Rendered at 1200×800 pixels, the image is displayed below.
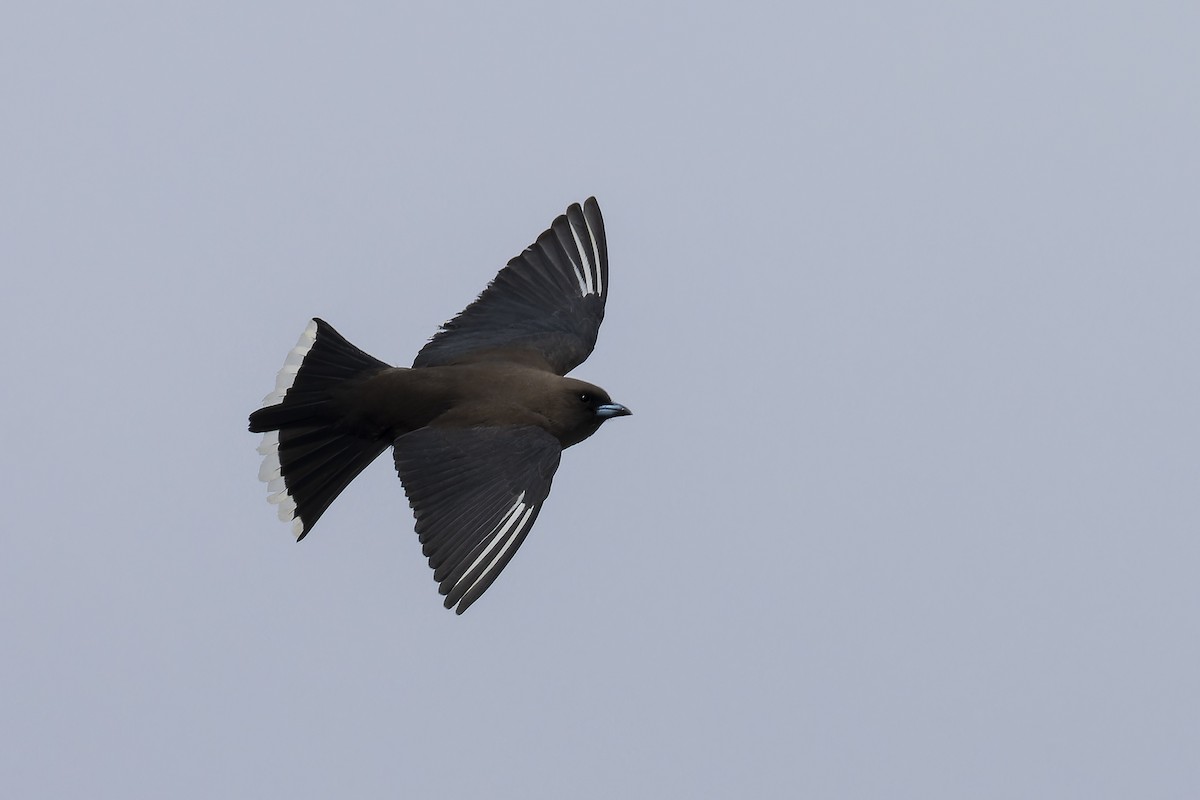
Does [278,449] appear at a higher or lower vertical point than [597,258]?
lower

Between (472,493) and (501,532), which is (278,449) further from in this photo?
(501,532)

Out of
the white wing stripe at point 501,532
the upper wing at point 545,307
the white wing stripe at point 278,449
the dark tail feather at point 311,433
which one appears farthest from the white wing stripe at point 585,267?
the white wing stripe at point 501,532

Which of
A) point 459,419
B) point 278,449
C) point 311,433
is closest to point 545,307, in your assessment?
point 459,419

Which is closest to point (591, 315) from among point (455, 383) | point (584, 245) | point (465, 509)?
point (584, 245)

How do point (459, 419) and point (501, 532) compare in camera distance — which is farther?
point (459, 419)

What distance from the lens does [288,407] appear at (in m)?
11.1

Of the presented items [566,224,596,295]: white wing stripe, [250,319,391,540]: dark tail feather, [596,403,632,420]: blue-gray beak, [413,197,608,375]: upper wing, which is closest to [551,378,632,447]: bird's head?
[596,403,632,420]: blue-gray beak

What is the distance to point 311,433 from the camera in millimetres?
11234

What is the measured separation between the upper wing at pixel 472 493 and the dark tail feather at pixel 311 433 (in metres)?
0.62

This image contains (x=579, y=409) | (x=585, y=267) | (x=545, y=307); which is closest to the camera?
(x=579, y=409)

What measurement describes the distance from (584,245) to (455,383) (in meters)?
2.01

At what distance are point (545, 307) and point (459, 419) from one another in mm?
1697

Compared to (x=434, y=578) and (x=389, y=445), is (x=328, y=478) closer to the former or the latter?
(x=389, y=445)

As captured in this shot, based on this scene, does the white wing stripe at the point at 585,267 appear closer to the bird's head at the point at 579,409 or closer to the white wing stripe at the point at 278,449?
the bird's head at the point at 579,409
